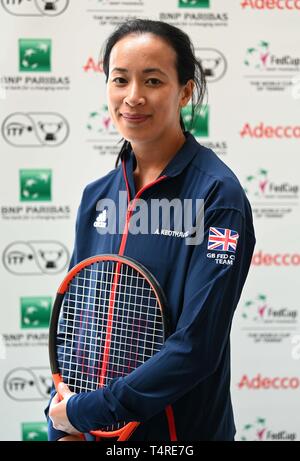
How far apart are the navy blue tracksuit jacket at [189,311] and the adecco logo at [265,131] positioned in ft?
3.50

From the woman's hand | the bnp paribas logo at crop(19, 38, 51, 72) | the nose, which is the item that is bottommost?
the woman's hand

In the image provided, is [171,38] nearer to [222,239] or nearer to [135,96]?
[135,96]

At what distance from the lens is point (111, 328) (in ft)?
4.00

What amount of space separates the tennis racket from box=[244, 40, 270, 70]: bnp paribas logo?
4.12ft

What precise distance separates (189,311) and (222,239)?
5.3 inches

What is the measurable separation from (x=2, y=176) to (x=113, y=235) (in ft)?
3.58

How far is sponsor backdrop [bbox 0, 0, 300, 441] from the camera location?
7.25 ft

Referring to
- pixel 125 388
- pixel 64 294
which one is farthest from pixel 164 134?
pixel 125 388

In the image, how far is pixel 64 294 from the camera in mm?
1287

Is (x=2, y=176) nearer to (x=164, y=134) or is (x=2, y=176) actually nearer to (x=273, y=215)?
(x=273, y=215)

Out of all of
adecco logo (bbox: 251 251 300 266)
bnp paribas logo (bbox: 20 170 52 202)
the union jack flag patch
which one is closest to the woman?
the union jack flag patch

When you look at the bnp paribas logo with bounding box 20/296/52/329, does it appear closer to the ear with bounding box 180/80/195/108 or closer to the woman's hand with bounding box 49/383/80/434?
the woman's hand with bounding box 49/383/80/434

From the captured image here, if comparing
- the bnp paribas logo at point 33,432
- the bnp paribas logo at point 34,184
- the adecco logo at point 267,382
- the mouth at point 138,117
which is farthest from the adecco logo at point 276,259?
the mouth at point 138,117

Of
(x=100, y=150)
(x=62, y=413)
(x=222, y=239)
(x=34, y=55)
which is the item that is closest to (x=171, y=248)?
(x=222, y=239)
